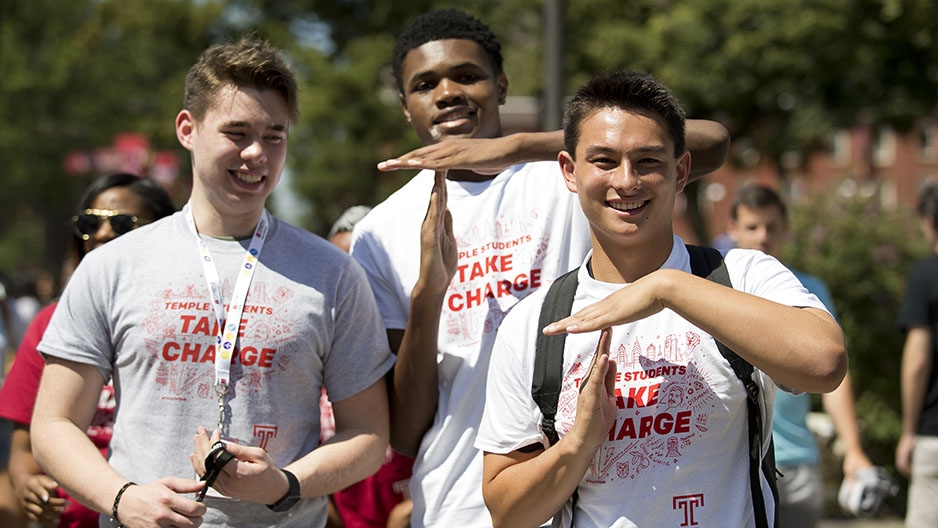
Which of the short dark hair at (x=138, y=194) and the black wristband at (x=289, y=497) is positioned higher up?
the short dark hair at (x=138, y=194)

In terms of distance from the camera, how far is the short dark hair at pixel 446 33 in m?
3.68

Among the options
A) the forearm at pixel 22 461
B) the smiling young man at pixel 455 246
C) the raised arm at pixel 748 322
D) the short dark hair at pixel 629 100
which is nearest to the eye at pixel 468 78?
the smiling young man at pixel 455 246

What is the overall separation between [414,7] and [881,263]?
13154mm

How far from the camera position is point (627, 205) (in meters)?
2.74

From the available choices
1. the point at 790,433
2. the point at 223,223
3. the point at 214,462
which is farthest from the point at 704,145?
the point at 790,433

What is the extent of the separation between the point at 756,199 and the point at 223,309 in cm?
336

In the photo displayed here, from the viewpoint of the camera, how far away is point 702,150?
3.22 m

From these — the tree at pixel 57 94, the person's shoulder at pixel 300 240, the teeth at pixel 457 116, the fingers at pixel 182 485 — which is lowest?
the fingers at pixel 182 485

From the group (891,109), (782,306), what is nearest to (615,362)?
(782,306)

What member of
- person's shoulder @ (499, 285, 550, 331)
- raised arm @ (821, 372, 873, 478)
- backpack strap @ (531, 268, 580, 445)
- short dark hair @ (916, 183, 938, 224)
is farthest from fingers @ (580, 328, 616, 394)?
short dark hair @ (916, 183, 938, 224)

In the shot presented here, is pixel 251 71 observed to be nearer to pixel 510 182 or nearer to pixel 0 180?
pixel 510 182

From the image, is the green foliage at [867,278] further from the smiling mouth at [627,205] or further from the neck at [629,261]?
the smiling mouth at [627,205]

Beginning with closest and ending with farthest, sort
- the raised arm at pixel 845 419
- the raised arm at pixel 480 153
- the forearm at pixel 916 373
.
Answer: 1. the raised arm at pixel 480 153
2. the raised arm at pixel 845 419
3. the forearm at pixel 916 373

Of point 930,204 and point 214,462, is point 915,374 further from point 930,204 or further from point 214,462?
point 214,462
